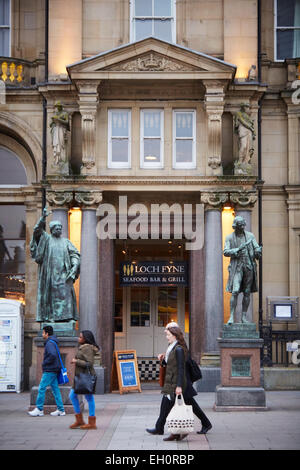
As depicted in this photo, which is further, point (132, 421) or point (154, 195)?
point (154, 195)

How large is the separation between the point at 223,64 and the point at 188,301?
7.25 meters

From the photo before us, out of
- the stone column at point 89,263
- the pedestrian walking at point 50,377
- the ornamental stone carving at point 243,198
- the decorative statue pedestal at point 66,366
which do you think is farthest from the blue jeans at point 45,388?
the ornamental stone carving at point 243,198

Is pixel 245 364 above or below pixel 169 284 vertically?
below

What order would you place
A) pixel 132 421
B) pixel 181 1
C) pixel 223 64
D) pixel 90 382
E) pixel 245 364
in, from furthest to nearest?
pixel 181 1
pixel 223 64
pixel 245 364
pixel 132 421
pixel 90 382

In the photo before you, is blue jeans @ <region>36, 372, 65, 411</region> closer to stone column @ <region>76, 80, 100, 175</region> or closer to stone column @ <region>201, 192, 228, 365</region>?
stone column @ <region>201, 192, 228, 365</region>

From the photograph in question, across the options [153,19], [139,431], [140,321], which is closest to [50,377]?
[139,431]

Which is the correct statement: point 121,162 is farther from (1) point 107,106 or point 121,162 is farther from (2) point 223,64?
(2) point 223,64

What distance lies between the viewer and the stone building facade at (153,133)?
2109 centimetres

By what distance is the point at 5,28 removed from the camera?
23.2 m

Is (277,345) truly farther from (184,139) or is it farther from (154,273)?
(184,139)

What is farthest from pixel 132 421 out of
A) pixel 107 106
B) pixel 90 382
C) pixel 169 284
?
pixel 107 106

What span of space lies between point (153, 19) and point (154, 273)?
23.5 feet

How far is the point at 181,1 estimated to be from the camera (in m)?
22.3

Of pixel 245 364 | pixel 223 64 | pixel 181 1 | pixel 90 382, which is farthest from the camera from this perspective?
pixel 181 1
